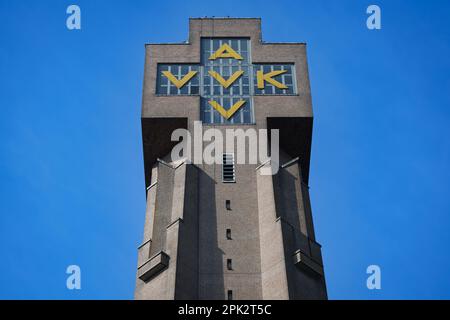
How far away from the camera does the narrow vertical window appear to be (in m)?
54.8

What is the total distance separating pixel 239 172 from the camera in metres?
55.0

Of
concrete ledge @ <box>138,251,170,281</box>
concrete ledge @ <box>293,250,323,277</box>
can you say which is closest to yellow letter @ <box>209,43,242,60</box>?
concrete ledge @ <box>293,250,323,277</box>

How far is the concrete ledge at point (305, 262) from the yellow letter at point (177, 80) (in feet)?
58.5

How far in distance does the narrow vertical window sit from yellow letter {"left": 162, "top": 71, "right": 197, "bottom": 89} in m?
7.78

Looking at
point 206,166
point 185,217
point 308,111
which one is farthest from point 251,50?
point 185,217

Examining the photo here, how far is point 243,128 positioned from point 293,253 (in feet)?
39.2

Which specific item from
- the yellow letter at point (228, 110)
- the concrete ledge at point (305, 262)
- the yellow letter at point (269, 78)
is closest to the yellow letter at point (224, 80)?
the yellow letter at point (269, 78)

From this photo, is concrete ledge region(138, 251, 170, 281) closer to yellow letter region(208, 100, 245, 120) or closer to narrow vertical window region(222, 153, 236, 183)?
narrow vertical window region(222, 153, 236, 183)

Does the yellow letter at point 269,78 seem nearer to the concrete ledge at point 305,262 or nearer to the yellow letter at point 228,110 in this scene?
the yellow letter at point 228,110

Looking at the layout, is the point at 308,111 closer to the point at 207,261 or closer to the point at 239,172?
the point at 239,172

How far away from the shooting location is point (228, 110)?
59031 mm

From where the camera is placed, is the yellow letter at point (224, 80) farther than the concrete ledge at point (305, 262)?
Yes

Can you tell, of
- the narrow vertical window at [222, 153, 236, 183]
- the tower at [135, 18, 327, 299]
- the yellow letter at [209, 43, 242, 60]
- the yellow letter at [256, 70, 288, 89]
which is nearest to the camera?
the tower at [135, 18, 327, 299]

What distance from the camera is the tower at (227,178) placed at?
48.2 metres
